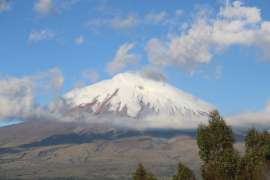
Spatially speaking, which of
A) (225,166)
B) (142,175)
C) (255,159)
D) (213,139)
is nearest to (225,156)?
(225,166)

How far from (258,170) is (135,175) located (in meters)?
15.2

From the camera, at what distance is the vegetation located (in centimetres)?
4900

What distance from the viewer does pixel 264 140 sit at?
55.1 m

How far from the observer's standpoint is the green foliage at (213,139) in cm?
5219

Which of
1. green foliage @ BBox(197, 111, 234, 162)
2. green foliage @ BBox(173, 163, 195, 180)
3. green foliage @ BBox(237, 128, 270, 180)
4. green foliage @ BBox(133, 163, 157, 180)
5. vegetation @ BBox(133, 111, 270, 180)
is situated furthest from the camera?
green foliage @ BBox(133, 163, 157, 180)

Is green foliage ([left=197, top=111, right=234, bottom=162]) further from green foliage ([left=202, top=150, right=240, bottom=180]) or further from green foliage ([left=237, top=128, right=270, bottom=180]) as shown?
green foliage ([left=237, top=128, right=270, bottom=180])

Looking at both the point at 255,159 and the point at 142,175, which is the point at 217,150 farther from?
the point at 142,175

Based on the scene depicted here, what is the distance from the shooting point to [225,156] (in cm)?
4962

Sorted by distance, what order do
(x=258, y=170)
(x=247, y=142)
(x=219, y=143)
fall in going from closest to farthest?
(x=258, y=170) → (x=219, y=143) → (x=247, y=142)

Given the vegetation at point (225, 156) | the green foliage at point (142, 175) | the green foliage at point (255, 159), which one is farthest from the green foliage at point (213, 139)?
the green foliage at point (142, 175)

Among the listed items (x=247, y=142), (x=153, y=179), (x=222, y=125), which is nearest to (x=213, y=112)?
(x=222, y=125)

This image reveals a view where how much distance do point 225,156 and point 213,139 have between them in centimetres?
323

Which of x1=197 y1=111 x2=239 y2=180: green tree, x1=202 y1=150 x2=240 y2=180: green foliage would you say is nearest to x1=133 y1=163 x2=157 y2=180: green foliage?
x1=197 y1=111 x2=239 y2=180: green tree

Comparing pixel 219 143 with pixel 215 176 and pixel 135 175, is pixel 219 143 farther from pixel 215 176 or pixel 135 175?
pixel 135 175
